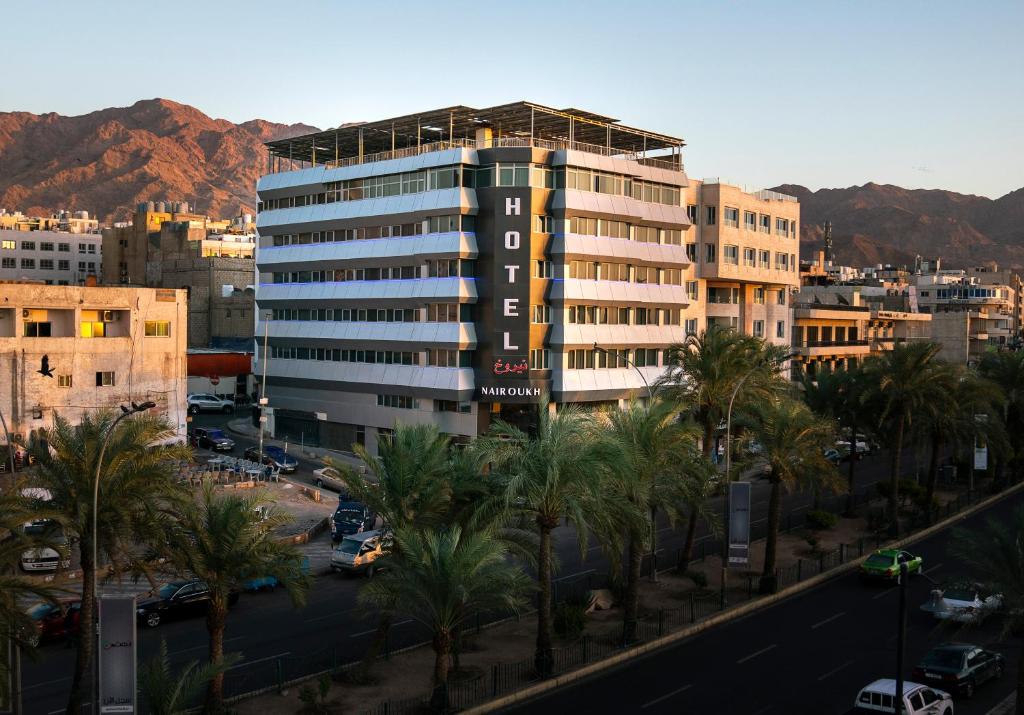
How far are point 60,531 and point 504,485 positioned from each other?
41.6 ft

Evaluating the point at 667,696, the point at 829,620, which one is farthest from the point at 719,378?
the point at 667,696

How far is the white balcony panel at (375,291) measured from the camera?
68688mm

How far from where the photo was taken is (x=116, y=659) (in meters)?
22.1

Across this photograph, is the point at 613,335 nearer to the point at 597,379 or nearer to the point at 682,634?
the point at 597,379

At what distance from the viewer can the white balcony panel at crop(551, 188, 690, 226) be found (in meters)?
68.4

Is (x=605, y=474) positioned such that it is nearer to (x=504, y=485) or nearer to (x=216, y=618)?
(x=504, y=485)

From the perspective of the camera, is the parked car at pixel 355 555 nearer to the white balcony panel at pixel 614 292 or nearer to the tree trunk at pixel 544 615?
the tree trunk at pixel 544 615

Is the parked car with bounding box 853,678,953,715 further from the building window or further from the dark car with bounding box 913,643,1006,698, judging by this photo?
the building window

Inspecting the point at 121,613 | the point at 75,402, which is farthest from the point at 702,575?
the point at 75,402

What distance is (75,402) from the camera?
63531 mm

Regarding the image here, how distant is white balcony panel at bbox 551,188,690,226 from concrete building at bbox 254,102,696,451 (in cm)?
13

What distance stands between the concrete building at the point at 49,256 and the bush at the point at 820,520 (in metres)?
128

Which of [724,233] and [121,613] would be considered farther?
Answer: [724,233]

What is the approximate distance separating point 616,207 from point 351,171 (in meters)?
22.0
